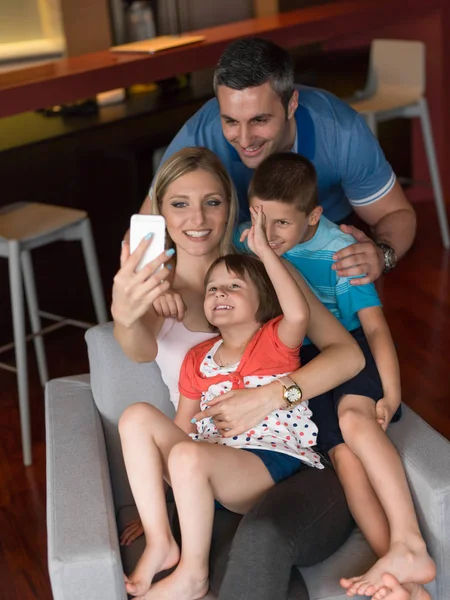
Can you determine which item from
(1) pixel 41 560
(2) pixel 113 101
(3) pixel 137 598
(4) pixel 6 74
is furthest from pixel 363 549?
(2) pixel 113 101

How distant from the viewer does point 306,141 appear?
2.44 meters

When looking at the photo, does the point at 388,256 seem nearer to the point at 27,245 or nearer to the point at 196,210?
the point at 196,210

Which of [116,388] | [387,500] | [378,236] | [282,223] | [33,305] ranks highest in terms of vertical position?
[282,223]

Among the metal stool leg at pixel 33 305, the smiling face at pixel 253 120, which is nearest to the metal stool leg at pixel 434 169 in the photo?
the metal stool leg at pixel 33 305

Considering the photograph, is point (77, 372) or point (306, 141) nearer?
point (306, 141)

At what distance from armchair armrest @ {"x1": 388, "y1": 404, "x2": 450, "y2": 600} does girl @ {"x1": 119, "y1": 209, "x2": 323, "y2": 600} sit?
19 cm

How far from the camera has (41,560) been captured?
8.21 ft

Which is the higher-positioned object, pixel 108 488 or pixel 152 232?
pixel 152 232

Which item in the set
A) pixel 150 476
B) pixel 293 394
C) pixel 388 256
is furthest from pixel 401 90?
pixel 150 476

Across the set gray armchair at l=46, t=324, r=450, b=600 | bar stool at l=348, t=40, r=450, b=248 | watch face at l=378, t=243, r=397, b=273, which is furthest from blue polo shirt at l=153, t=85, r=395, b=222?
bar stool at l=348, t=40, r=450, b=248

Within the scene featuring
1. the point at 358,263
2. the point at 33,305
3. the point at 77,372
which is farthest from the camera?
the point at 77,372

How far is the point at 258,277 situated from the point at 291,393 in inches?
11.2

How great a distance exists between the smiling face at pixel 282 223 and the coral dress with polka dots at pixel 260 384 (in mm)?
196

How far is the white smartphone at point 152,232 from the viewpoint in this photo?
175cm
